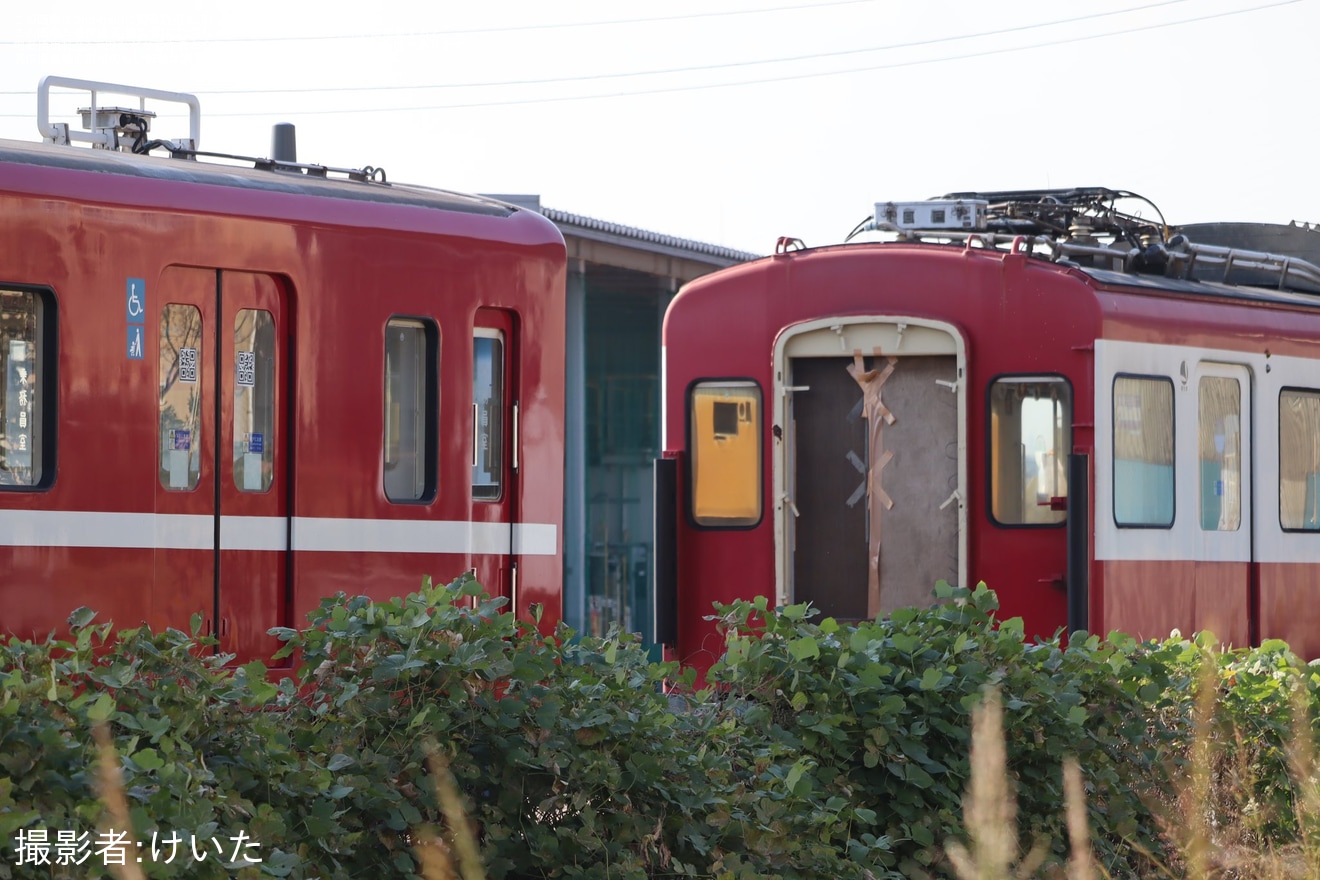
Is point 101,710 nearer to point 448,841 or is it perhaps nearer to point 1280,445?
point 448,841

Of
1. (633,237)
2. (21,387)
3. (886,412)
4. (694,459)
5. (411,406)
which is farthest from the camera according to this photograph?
(633,237)

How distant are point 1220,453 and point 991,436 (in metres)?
1.76

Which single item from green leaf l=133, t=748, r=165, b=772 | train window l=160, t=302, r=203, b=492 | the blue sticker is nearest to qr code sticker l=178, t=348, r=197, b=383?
train window l=160, t=302, r=203, b=492

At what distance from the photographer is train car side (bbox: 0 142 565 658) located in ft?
25.0

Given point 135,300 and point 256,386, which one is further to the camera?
point 256,386

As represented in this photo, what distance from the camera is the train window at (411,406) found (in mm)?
8828

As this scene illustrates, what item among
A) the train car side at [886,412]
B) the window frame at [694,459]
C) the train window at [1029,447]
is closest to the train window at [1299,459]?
the train window at [1029,447]

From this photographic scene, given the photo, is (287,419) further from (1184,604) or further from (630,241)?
(630,241)

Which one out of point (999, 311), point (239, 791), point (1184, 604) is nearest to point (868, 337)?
point (999, 311)

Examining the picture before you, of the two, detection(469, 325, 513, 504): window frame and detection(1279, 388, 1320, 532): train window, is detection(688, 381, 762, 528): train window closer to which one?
detection(469, 325, 513, 504): window frame

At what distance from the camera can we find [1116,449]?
32.8ft

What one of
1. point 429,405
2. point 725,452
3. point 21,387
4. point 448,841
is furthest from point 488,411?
point 448,841

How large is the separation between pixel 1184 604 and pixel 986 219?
8.92ft

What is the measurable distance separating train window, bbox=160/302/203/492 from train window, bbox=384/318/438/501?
105cm
